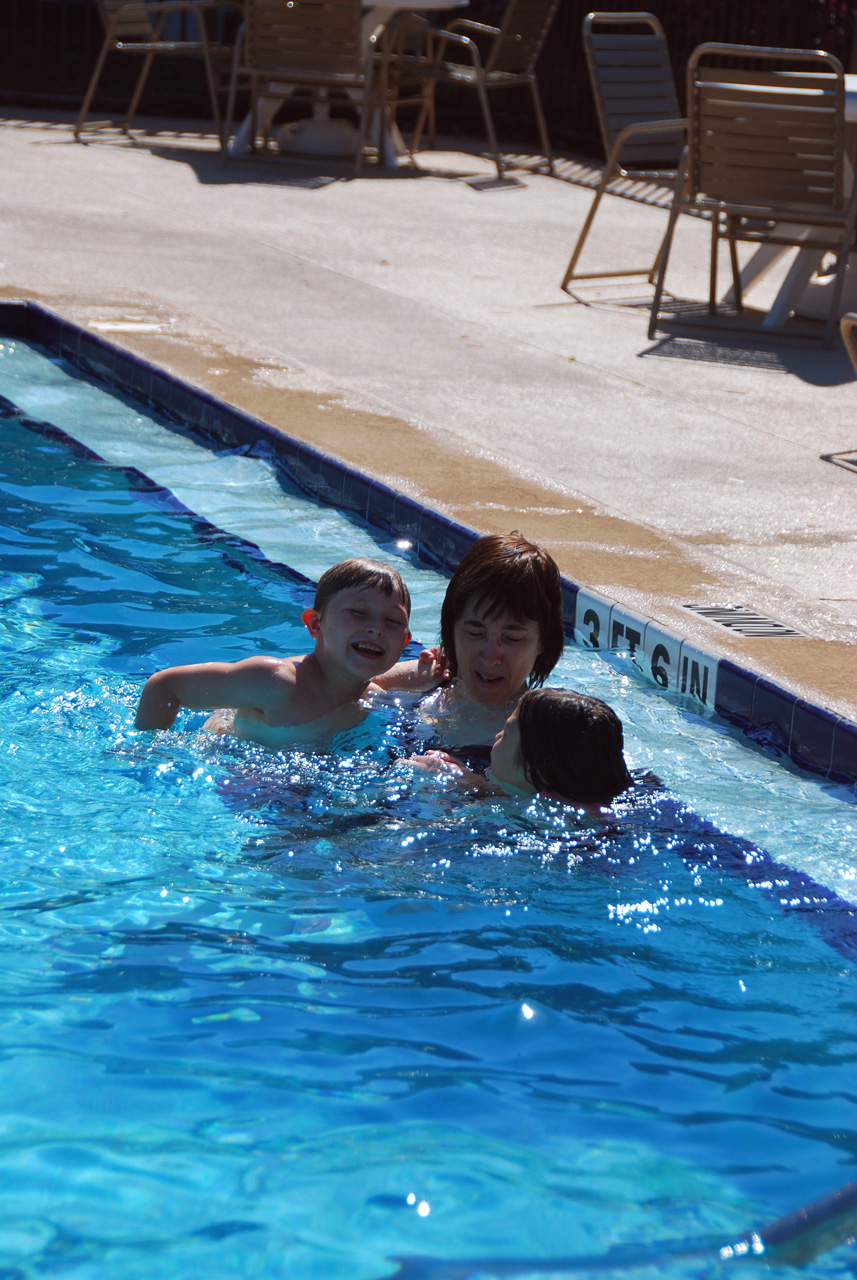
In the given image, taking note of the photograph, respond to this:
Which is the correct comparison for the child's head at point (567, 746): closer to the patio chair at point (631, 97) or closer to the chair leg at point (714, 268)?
the chair leg at point (714, 268)

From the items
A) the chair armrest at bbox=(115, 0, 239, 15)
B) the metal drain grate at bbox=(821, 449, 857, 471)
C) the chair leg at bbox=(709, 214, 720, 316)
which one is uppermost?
the chair armrest at bbox=(115, 0, 239, 15)

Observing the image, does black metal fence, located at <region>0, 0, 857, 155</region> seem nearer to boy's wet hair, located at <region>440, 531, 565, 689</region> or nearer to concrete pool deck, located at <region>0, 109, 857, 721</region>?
concrete pool deck, located at <region>0, 109, 857, 721</region>

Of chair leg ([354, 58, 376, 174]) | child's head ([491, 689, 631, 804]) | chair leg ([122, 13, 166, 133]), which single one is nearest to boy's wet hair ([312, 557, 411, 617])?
child's head ([491, 689, 631, 804])

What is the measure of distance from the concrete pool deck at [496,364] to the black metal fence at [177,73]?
2884mm

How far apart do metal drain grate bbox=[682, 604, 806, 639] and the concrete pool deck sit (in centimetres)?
4

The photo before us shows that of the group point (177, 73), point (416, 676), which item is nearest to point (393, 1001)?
point (416, 676)

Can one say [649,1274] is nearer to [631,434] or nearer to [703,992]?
[703,992]

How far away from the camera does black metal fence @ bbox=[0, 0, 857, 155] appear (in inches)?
533

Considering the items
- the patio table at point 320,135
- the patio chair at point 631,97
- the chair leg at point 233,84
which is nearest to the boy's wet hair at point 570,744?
the patio chair at point 631,97

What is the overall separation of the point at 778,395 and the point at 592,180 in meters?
6.34

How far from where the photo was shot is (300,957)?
258 cm

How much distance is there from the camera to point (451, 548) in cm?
450

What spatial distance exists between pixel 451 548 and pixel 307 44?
742 centimetres

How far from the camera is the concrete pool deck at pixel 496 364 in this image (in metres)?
4.40
